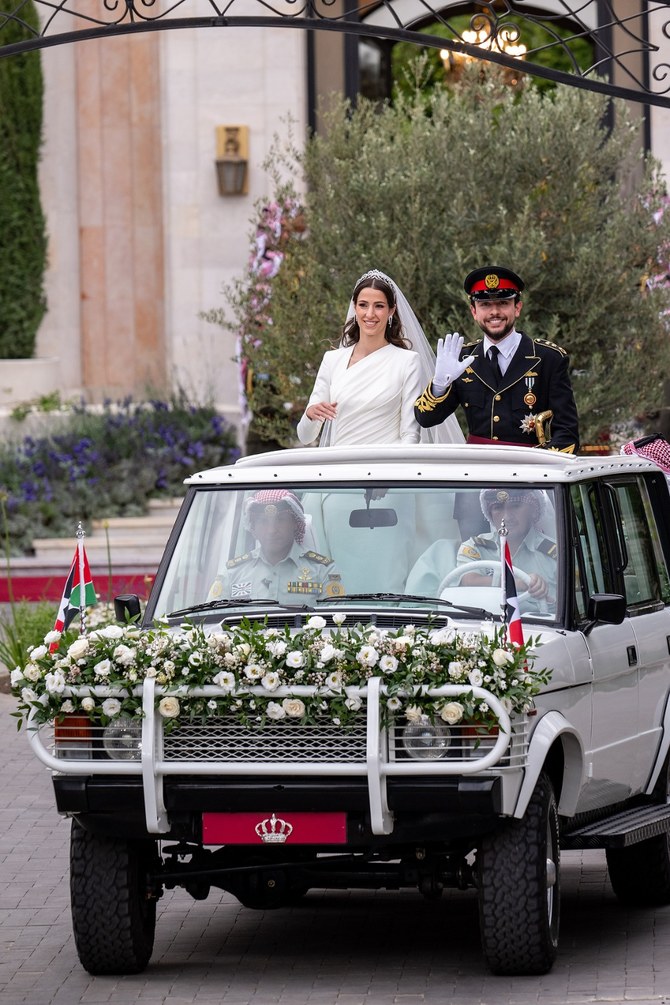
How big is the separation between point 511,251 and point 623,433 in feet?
7.79

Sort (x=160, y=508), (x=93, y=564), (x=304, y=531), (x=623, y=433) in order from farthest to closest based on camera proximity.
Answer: (x=160, y=508) < (x=93, y=564) < (x=623, y=433) < (x=304, y=531)

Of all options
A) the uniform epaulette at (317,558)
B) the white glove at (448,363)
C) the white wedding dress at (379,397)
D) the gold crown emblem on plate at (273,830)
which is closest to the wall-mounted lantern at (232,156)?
the white wedding dress at (379,397)

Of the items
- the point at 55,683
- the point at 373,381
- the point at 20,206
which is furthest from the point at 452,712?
the point at 20,206

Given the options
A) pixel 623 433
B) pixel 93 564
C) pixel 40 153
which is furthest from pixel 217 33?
pixel 623 433

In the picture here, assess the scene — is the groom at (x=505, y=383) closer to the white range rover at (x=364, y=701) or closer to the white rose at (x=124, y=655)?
the white range rover at (x=364, y=701)

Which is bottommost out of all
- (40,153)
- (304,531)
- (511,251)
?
(304,531)

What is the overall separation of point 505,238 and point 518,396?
4526 millimetres

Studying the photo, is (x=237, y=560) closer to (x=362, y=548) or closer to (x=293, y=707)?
(x=362, y=548)

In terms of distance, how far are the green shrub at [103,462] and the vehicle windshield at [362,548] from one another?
12.4m

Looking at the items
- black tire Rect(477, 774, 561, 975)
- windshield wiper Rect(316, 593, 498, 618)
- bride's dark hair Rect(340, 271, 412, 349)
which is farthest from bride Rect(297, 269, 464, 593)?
black tire Rect(477, 774, 561, 975)

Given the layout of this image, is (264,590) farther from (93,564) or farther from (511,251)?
(93,564)

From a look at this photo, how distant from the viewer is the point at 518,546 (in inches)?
265

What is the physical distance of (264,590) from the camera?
6840mm

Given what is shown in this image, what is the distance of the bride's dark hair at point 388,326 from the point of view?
9.18 m
